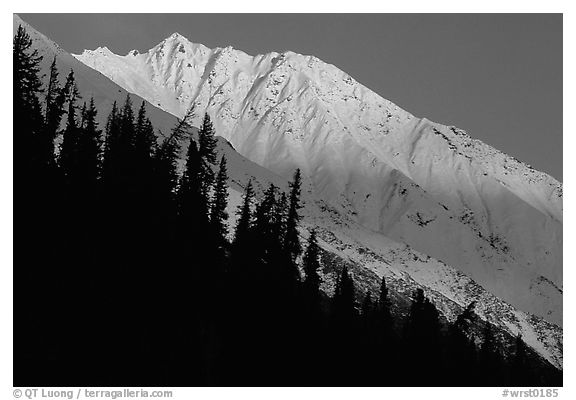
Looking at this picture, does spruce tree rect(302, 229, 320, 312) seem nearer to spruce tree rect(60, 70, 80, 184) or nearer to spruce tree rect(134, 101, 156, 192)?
spruce tree rect(134, 101, 156, 192)

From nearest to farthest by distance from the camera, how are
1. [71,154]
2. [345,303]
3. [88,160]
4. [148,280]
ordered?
[148,280] < [88,160] < [71,154] < [345,303]

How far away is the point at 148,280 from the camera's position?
50.8 meters

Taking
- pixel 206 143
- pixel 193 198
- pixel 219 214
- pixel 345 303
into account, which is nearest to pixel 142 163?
pixel 193 198

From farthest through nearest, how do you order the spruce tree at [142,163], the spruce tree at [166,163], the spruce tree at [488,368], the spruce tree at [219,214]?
the spruce tree at [488,368]
the spruce tree at [219,214]
the spruce tree at [166,163]
the spruce tree at [142,163]

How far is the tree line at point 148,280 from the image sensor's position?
42438mm

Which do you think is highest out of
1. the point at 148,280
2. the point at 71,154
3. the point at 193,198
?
the point at 71,154

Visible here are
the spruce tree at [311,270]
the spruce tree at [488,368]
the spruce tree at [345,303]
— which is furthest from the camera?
the spruce tree at [488,368]

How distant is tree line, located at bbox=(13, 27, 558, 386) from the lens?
42438 mm

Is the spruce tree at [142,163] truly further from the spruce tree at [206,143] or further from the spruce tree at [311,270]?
the spruce tree at [311,270]

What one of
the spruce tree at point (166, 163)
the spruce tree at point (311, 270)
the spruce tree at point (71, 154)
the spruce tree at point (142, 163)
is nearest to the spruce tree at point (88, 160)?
the spruce tree at point (71, 154)

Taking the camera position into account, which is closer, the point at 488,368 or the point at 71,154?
the point at 71,154

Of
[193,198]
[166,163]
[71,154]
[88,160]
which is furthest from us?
[193,198]

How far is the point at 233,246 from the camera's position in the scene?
65.2 metres

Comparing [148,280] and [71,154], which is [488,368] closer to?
[71,154]
